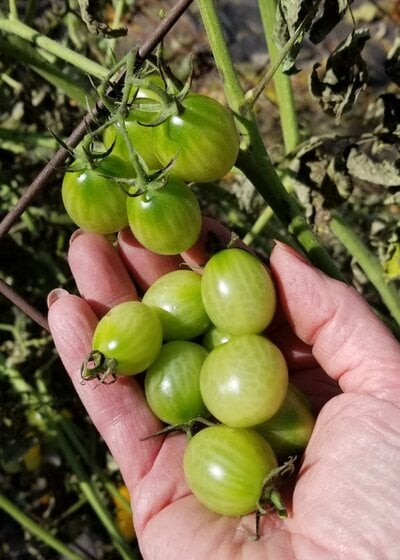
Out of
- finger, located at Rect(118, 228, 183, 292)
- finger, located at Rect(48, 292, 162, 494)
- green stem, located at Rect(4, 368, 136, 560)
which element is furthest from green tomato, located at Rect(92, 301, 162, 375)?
green stem, located at Rect(4, 368, 136, 560)

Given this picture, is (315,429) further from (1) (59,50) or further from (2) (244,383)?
(1) (59,50)

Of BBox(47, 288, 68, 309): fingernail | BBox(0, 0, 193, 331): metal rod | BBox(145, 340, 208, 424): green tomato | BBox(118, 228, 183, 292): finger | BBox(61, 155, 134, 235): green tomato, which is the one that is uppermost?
BBox(0, 0, 193, 331): metal rod

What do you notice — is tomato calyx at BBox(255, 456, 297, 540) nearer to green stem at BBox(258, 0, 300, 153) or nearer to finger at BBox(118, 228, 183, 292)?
finger at BBox(118, 228, 183, 292)

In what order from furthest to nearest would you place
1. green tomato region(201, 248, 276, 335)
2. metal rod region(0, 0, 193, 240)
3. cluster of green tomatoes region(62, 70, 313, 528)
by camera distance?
1. green tomato region(201, 248, 276, 335)
2. cluster of green tomatoes region(62, 70, 313, 528)
3. metal rod region(0, 0, 193, 240)

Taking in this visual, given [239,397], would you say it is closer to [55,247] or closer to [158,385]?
[158,385]

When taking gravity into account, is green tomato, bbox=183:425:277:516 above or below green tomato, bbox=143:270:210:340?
below

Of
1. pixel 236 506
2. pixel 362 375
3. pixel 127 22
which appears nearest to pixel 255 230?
pixel 362 375

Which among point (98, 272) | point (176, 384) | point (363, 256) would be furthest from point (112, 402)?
point (363, 256)
